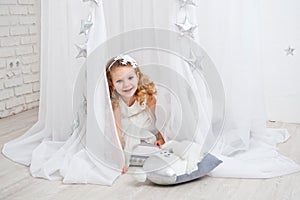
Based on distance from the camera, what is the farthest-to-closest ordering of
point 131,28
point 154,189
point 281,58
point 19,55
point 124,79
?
point 19,55
point 281,58
point 131,28
point 124,79
point 154,189

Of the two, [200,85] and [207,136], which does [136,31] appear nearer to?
[200,85]

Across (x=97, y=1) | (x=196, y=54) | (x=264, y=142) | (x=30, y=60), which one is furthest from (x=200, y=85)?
(x=30, y=60)

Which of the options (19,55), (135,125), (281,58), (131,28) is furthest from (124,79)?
(19,55)

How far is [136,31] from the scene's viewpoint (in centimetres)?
190

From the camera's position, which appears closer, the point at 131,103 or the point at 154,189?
the point at 154,189

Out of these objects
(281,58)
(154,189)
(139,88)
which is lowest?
(154,189)

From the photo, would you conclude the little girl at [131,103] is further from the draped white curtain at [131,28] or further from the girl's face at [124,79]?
the draped white curtain at [131,28]

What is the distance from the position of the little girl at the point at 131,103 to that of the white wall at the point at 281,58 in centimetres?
87

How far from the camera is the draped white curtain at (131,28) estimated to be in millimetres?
1736

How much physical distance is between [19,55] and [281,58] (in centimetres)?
161

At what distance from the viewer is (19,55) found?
279 cm

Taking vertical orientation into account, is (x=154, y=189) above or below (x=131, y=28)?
below

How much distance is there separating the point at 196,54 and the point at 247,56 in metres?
0.26

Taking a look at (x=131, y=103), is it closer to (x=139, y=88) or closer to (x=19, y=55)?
(x=139, y=88)
